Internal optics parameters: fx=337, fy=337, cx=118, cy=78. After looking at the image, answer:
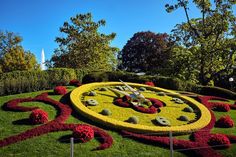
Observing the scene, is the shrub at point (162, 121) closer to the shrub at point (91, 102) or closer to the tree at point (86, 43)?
the shrub at point (91, 102)

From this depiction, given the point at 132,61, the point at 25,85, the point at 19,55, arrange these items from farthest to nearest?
the point at 132,61
the point at 19,55
the point at 25,85

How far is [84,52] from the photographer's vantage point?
3778 centimetres

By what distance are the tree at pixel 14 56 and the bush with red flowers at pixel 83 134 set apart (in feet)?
104

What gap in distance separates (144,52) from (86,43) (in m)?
17.0

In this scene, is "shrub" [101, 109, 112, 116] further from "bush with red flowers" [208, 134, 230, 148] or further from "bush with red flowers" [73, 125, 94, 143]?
"bush with red flowers" [208, 134, 230, 148]

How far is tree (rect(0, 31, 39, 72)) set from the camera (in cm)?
4369

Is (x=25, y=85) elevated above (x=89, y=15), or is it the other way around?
(x=89, y=15)

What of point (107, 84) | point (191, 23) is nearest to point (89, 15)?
point (191, 23)

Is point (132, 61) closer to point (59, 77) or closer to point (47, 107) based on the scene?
point (59, 77)

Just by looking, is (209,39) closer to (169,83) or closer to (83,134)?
(169,83)

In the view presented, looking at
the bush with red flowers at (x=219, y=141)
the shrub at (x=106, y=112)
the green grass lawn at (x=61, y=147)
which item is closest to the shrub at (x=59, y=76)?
the shrub at (x=106, y=112)

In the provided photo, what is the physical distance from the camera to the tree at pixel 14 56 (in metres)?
43.7

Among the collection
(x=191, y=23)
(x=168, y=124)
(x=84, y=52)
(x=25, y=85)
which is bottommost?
(x=168, y=124)

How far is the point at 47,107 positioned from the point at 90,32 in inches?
843
